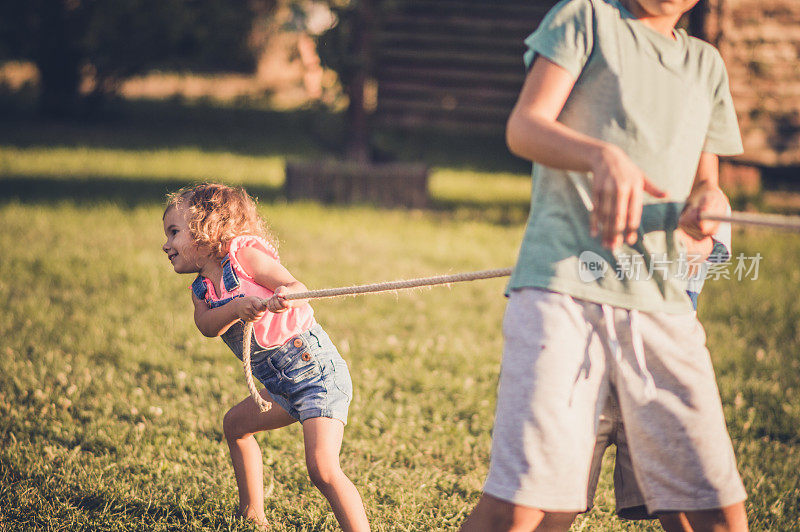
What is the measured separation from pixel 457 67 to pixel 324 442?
7996mm

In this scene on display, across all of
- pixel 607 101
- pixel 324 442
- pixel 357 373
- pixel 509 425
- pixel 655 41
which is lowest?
pixel 357 373

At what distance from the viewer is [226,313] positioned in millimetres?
2402

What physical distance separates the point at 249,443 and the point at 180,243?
2.42 feet

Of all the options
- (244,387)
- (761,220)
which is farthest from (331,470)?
(244,387)

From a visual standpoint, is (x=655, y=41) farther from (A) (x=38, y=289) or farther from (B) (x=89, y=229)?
(B) (x=89, y=229)

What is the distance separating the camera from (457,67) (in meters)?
9.75

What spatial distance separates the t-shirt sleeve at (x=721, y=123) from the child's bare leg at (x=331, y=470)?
1.32 meters

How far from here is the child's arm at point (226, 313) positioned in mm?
2350

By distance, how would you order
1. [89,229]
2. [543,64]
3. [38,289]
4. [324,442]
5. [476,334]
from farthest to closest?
1. [89,229]
2. [38,289]
3. [476,334]
4. [324,442]
5. [543,64]

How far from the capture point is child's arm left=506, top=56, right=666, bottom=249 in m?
1.63

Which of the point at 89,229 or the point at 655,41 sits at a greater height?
the point at 655,41

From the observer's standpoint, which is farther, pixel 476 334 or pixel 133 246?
pixel 133 246

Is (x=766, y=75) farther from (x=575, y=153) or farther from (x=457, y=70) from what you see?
(x=575, y=153)

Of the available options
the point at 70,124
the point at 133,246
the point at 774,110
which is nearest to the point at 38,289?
the point at 133,246
